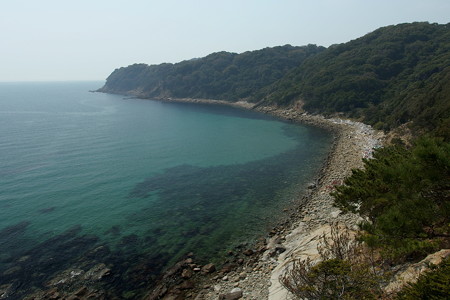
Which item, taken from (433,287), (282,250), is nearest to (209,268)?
(282,250)

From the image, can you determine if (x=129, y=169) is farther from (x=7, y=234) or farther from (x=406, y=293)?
(x=406, y=293)

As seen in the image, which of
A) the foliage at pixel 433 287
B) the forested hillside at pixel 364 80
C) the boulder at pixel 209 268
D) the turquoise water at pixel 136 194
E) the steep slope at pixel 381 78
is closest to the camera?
the foliage at pixel 433 287

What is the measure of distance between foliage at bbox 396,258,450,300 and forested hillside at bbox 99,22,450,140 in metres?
24.7

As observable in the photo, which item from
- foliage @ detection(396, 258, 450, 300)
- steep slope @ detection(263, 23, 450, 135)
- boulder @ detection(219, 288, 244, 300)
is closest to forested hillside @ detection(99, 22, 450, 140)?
steep slope @ detection(263, 23, 450, 135)

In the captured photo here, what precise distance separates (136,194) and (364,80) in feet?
261

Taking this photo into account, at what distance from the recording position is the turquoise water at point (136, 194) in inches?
925

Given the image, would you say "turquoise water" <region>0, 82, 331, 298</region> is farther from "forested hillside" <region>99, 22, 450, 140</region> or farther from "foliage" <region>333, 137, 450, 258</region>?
"forested hillside" <region>99, 22, 450, 140</region>

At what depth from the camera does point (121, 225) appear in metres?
28.3

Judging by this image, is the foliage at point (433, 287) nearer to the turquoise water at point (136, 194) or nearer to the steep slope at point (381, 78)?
the turquoise water at point (136, 194)

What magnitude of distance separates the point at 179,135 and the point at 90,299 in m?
55.3

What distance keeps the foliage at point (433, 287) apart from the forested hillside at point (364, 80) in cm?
2467

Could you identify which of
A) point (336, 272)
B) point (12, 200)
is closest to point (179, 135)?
point (12, 200)

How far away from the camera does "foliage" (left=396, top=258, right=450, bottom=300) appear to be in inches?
322

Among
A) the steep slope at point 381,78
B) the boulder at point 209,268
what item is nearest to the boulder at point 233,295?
the boulder at point 209,268
